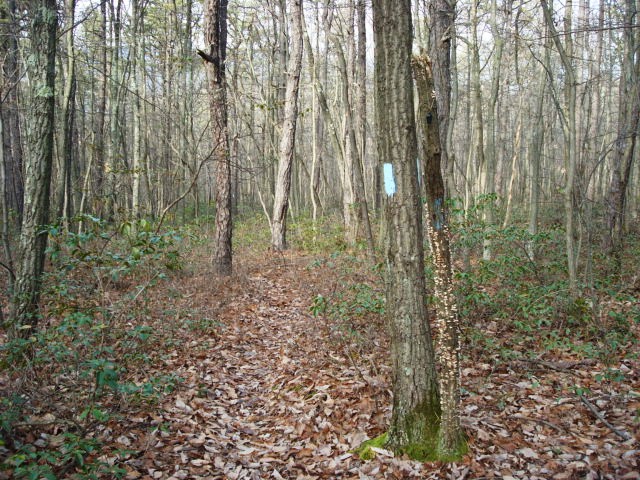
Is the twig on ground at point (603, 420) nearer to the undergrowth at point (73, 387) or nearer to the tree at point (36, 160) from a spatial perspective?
the undergrowth at point (73, 387)

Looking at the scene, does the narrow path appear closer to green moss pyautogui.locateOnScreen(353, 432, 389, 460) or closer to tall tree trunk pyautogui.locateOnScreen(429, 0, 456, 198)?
green moss pyautogui.locateOnScreen(353, 432, 389, 460)

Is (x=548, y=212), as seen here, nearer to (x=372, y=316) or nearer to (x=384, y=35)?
(x=372, y=316)

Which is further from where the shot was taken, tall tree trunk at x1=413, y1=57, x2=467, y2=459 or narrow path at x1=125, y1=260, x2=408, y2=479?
narrow path at x1=125, y1=260, x2=408, y2=479

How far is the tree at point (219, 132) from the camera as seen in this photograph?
9.02 metres

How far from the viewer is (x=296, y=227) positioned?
14.7 m

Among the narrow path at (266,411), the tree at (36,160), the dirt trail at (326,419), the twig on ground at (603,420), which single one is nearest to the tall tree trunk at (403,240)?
the dirt trail at (326,419)

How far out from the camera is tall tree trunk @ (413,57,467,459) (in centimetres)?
328

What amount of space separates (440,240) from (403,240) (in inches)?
11.0

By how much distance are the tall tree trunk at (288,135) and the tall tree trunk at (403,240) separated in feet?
29.0

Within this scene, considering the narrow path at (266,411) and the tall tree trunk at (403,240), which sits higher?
the tall tree trunk at (403,240)

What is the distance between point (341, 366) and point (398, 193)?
9.68 feet

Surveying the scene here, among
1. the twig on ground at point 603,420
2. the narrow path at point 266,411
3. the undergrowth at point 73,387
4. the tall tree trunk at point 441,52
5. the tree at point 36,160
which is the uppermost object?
the tall tree trunk at point 441,52

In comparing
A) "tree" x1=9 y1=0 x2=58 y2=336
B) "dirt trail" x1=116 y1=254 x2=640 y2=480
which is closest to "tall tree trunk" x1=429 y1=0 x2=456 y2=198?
"dirt trail" x1=116 y1=254 x2=640 y2=480

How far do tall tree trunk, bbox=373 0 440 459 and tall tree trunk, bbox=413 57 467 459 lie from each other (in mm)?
87
